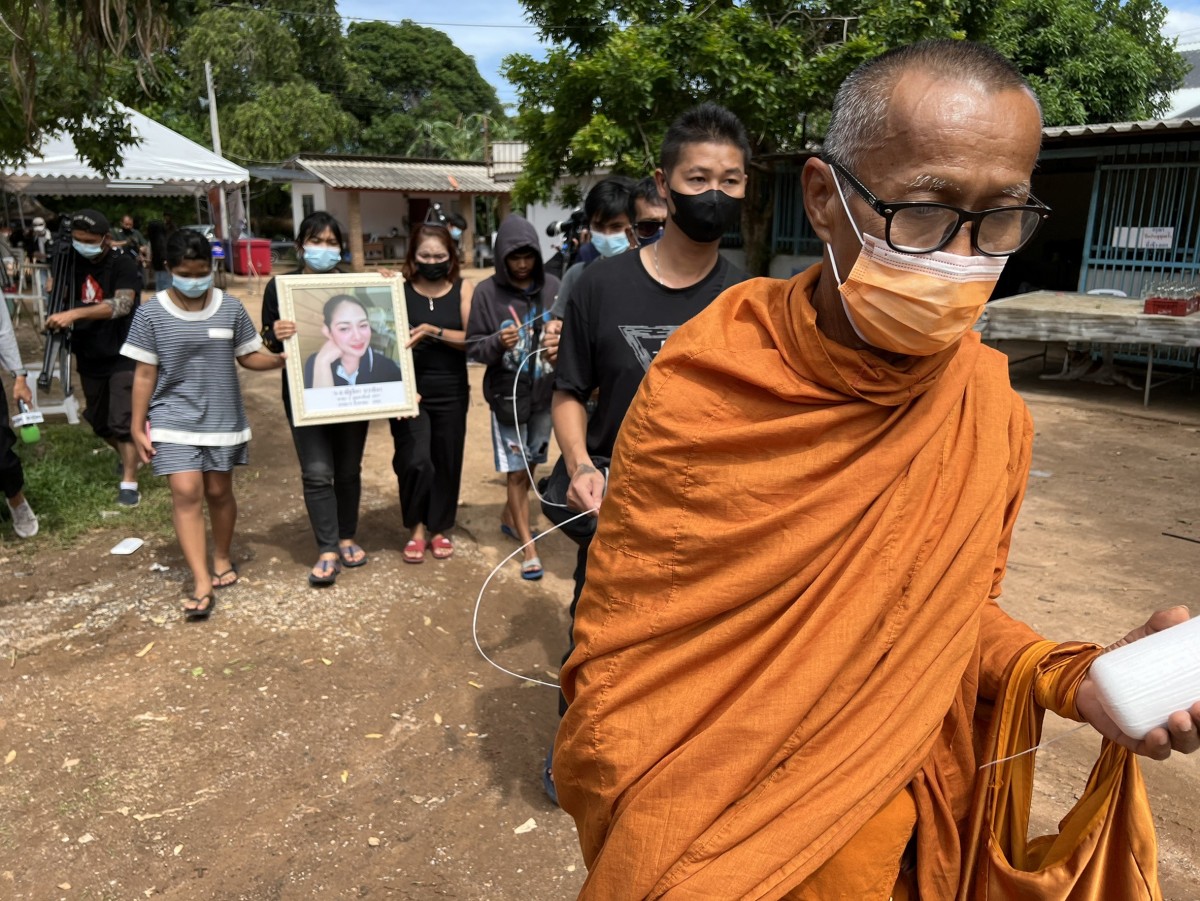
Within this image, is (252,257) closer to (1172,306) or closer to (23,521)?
(23,521)

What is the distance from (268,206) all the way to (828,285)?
37922mm

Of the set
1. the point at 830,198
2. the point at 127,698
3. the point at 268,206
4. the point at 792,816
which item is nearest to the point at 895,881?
the point at 792,816

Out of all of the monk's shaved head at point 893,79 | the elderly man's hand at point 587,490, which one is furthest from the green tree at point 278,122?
the monk's shaved head at point 893,79

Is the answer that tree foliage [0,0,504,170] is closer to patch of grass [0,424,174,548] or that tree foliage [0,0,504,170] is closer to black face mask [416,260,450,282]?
black face mask [416,260,450,282]

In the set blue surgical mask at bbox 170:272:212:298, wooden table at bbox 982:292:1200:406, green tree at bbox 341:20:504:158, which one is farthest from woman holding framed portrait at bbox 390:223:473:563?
green tree at bbox 341:20:504:158

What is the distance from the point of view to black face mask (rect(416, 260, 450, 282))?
17.1 ft

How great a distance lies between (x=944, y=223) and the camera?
138 cm

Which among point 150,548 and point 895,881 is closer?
point 895,881

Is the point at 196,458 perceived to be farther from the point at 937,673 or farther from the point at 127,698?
the point at 937,673

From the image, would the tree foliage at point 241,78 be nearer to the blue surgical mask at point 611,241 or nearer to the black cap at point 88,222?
the black cap at point 88,222

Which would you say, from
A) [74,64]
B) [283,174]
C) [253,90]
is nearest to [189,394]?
[74,64]

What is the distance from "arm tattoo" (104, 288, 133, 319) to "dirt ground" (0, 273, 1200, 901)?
1599 millimetres

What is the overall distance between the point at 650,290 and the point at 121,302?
5.10 m

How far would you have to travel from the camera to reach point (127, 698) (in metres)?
3.81
